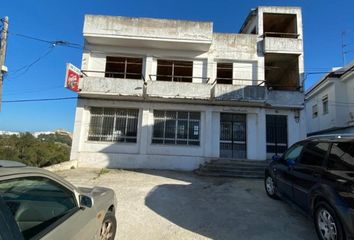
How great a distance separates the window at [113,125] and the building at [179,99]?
0.18 feet

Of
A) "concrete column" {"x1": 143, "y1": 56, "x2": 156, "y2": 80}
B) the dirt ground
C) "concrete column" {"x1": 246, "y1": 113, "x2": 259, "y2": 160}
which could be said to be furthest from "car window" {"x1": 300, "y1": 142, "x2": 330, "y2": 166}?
"concrete column" {"x1": 143, "y1": 56, "x2": 156, "y2": 80}

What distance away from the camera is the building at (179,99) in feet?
45.8

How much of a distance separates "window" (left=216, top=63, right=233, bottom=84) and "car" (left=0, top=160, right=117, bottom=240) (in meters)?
13.0

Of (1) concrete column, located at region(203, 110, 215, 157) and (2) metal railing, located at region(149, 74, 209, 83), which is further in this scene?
(2) metal railing, located at region(149, 74, 209, 83)

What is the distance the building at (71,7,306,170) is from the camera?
13969 millimetres

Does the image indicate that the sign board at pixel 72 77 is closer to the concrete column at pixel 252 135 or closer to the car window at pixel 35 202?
the concrete column at pixel 252 135

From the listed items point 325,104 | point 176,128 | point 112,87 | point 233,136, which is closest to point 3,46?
point 112,87

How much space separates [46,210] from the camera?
272cm

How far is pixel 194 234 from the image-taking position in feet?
16.1

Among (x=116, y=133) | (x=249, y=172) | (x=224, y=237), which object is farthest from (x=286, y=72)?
(x=224, y=237)

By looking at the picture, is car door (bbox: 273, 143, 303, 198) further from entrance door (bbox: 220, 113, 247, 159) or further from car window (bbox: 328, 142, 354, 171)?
entrance door (bbox: 220, 113, 247, 159)

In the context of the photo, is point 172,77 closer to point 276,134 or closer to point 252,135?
point 252,135

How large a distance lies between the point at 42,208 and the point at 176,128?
1190 cm

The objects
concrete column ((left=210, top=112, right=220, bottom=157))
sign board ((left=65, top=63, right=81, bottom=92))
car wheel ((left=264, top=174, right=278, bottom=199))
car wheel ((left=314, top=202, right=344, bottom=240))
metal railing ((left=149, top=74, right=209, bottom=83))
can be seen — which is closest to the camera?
car wheel ((left=314, top=202, right=344, bottom=240))
